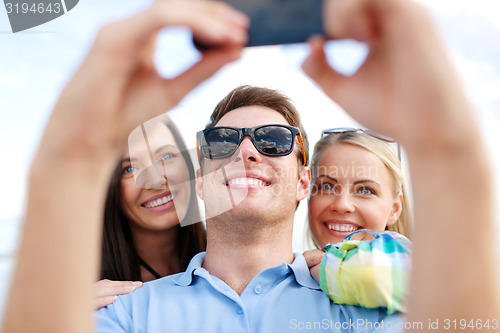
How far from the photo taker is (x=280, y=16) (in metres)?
1.12

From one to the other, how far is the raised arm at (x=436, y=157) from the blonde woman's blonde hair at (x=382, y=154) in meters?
2.00

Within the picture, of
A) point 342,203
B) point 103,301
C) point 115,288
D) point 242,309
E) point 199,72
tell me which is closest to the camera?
point 199,72

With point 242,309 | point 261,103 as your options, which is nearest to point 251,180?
point 261,103

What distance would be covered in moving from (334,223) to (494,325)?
6.45 feet

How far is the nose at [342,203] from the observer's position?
118 inches

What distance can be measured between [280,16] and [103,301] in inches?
71.9

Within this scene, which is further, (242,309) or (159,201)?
(159,201)

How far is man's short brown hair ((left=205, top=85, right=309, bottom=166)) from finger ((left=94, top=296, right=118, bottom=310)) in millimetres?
1226

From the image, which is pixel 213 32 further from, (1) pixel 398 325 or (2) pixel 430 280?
(1) pixel 398 325

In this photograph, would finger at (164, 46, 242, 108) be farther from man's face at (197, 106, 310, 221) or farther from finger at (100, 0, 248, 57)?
man's face at (197, 106, 310, 221)

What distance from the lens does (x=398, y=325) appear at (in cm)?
194

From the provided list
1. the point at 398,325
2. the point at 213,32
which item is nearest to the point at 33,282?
the point at 213,32

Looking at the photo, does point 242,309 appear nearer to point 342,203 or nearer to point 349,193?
point 342,203

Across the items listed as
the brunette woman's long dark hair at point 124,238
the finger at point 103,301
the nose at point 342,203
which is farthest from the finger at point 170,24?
the brunette woman's long dark hair at point 124,238
